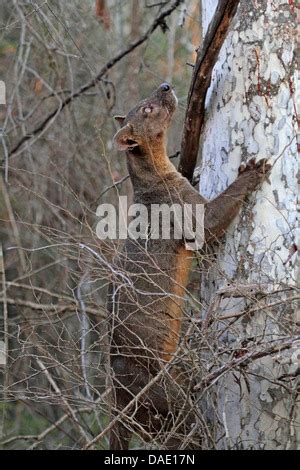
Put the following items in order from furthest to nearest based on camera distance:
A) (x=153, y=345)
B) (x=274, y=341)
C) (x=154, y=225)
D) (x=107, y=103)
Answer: (x=107, y=103) < (x=154, y=225) < (x=153, y=345) < (x=274, y=341)

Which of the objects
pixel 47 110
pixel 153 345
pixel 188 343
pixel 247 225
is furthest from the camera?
pixel 47 110

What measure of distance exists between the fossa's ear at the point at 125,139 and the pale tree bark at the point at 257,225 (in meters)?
0.96

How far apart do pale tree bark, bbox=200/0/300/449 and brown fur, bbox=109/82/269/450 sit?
5.9 inches

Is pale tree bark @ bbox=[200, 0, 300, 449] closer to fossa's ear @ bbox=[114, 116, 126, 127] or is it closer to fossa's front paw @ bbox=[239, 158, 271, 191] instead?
fossa's front paw @ bbox=[239, 158, 271, 191]

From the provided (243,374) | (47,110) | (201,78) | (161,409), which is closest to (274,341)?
(243,374)

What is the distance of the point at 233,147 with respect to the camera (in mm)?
5438

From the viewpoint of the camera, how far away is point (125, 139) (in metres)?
6.62

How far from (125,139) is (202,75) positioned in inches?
45.3

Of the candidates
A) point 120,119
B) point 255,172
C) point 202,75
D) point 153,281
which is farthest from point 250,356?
point 120,119

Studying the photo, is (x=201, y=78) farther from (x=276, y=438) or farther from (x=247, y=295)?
(x=276, y=438)

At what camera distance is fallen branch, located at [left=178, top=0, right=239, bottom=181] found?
529 centimetres

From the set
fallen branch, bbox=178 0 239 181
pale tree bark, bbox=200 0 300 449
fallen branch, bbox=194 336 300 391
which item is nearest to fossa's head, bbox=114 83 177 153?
fallen branch, bbox=178 0 239 181

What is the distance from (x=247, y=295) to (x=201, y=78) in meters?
1.69

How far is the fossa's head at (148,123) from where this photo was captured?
21.7 feet
